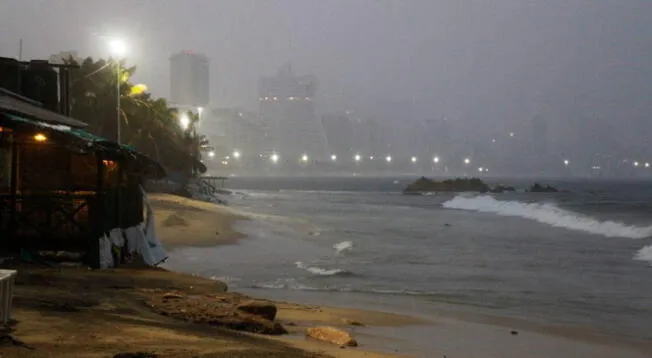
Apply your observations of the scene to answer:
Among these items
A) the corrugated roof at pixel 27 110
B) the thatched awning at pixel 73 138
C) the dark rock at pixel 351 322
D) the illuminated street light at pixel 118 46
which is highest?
the illuminated street light at pixel 118 46

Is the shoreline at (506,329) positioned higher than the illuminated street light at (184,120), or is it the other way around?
the illuminated street light at (184,120)

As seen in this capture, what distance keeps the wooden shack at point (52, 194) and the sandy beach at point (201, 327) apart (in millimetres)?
1209

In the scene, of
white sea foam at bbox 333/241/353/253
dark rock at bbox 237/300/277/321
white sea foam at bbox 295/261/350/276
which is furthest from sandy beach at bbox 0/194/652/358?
white sea foam at bbox 333/241/353/253

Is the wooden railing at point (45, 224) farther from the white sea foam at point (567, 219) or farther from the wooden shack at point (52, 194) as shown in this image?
the white sea foam at point (567, 219)

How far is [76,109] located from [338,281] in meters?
29.7

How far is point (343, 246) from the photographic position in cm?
3006

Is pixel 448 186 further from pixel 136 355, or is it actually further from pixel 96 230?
pixel 136 355

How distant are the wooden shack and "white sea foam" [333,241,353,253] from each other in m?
10.3

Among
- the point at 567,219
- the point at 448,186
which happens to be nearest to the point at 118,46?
the point at 567,219

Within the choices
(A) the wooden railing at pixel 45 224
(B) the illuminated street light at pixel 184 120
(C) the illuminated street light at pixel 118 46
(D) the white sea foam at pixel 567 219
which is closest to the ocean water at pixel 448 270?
(D) the white sea foam at pixel 567 219

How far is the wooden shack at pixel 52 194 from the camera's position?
15203 millimetres

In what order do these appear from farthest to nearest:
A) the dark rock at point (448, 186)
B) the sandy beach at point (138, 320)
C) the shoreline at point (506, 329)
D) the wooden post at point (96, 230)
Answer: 1. the dark rock at point (448, 186)
2. the wooden post at point (96, 230)
3. the shoreline at point (506, 329)
4. the sandy beach at point (138, 320)

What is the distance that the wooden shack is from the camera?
1520cm

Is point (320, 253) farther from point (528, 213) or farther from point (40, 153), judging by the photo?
point (528, 213)
